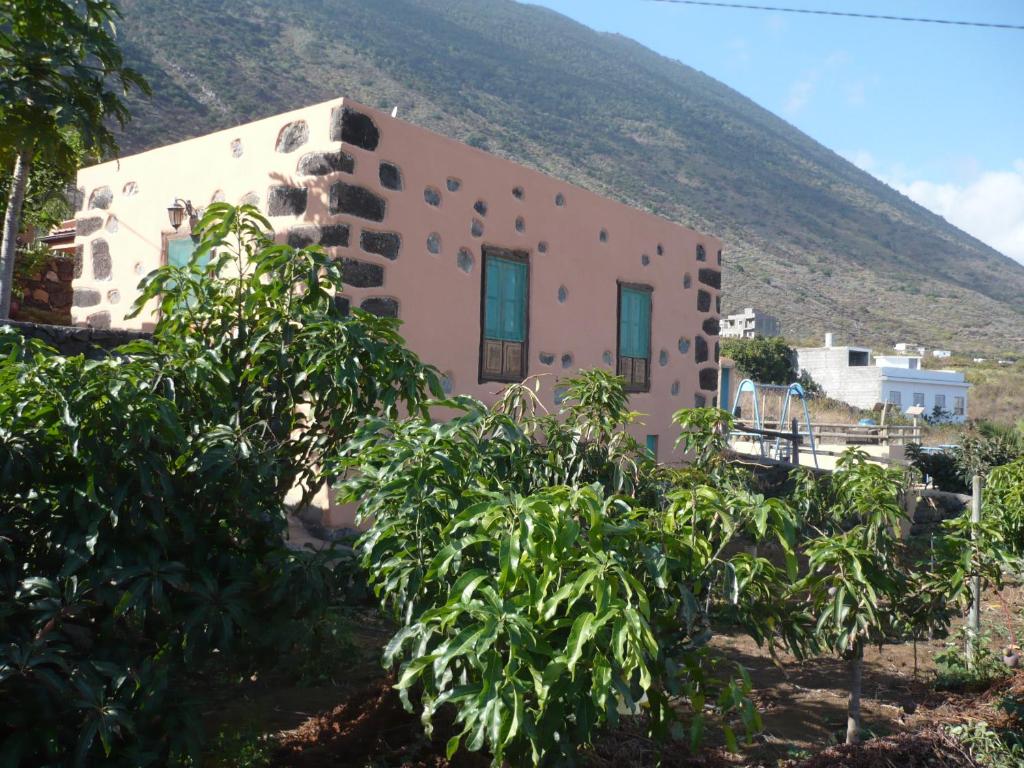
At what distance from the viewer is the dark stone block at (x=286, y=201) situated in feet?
22.0

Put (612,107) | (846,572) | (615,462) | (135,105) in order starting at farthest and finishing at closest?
(612,107) < (135,105) < (615,462) < (846,572)

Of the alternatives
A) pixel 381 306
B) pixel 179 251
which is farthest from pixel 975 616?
pixel 179 251

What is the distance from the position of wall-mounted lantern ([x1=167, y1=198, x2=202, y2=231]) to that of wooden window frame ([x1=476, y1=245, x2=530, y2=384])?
2368 mm

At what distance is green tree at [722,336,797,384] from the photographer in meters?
34.5

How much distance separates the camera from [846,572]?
3816 mm

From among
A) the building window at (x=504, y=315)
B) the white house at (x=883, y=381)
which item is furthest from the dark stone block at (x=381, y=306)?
the white house at (x=883, y=381)

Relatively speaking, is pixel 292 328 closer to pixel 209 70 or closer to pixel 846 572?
pixel 846 572

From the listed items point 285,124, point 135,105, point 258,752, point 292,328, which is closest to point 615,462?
point 292,328

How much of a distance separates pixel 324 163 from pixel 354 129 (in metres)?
0.33

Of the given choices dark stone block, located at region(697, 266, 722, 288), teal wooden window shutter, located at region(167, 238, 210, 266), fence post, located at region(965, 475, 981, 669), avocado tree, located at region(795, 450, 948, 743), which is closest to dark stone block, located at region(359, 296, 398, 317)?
teal wooden window shutter, located at region(167, 238, 210, 266)

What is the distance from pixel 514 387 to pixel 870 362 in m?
37.0

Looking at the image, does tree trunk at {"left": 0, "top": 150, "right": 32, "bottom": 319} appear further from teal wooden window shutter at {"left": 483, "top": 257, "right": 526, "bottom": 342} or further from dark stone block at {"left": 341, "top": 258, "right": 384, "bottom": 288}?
teal wooden window shutter at {"left": 483, "top": 257, "right": 526, "bottom": 342}

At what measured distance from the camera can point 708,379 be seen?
10641 mm

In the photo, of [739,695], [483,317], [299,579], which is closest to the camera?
[739,695]
